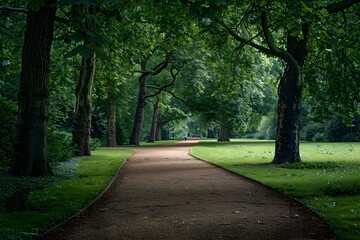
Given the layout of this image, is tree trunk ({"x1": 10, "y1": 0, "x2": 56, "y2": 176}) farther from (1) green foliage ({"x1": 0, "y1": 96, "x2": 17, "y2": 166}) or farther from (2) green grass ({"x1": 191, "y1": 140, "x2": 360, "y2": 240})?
(2) green grass ({"x1": 191, "y1": 140, "x2": 360, "y2": 240})

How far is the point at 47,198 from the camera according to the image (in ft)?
29.6

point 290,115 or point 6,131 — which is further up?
point 290,115

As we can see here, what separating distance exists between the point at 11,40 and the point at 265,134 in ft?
221

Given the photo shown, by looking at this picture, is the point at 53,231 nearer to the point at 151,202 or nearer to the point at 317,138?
the point at 151,202

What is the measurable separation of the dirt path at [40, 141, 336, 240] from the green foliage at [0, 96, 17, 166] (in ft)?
17.5

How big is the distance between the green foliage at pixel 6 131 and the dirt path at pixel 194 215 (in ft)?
17.5

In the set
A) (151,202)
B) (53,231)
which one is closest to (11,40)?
(151,202)

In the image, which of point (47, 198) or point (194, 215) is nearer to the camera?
point (194, 215)

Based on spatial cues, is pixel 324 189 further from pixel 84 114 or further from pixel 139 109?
pixel 139 109

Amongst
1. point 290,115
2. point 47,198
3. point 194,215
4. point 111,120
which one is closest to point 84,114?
point 290,115

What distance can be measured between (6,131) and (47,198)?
6.68 m

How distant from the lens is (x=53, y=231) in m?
6.46

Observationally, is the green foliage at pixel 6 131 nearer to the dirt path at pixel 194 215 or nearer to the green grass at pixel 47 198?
the green grass at pixel 47 198

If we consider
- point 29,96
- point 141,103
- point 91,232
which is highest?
point 141,103
